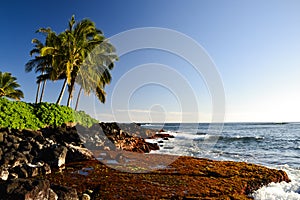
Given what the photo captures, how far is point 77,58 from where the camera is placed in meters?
25.8

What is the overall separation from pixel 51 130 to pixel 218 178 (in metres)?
13.1

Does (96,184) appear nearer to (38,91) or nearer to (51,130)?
(51,130)

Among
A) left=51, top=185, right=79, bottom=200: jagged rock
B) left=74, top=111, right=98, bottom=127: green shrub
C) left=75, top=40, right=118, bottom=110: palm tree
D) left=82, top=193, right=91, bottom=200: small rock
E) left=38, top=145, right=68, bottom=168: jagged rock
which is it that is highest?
left=75, top=40, right=118, bottom=110: palm tree

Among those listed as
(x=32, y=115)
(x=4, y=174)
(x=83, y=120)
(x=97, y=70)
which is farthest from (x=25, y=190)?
(x=97, y=70)

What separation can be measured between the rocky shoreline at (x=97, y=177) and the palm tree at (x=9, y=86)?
28.1 meters

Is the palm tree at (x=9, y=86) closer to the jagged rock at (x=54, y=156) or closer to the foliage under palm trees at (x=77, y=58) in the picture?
the foliage under palm trees at (x=77, y=58)

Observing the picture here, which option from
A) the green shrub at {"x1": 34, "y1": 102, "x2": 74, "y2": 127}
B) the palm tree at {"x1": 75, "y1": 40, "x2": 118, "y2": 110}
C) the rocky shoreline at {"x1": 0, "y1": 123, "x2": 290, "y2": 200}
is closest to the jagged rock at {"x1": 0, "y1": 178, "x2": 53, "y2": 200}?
the rocky shoreline at {"x1": 0, "y1": 123, "x2": 290, "y2": 200}

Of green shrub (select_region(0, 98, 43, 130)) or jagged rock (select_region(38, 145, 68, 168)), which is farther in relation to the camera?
green shrub (select_region(0, 98, 43, 130))

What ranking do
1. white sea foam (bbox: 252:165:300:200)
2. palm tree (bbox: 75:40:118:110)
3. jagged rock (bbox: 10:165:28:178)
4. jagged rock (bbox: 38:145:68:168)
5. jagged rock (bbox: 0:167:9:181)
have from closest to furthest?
jagged rock (bbox: 0:167:9:181), white sea foam (bbox: 252:165:300:200), jagged rock (bbox: 10:165:28:178), jagged rock (bbox: 38:145:68:168), palm tree (bbox: 75:40:118:110)

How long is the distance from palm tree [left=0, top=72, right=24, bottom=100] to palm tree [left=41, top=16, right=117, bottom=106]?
16249 millimetres

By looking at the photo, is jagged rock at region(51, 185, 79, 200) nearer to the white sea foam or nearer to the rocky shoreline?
the rocky shoreline

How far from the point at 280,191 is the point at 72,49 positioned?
866 inches

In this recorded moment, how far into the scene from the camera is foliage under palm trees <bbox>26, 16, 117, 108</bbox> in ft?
80.0

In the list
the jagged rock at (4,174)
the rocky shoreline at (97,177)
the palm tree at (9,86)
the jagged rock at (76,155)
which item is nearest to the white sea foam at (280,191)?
the rocky shoreline at (97,177)
